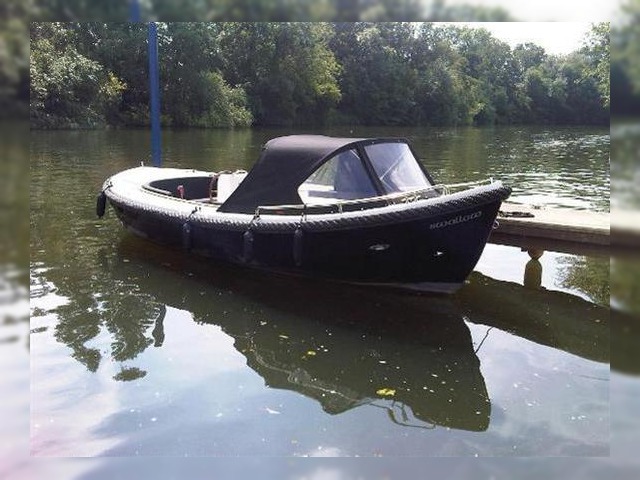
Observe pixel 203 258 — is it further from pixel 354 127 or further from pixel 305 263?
pixel 354 127

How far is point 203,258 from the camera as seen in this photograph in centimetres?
849

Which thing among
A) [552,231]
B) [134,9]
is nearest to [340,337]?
[552,231]

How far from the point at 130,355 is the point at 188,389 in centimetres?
93

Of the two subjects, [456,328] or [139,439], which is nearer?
[139,439]

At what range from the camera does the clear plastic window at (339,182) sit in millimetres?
7277

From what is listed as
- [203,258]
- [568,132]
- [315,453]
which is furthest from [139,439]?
[568,132]

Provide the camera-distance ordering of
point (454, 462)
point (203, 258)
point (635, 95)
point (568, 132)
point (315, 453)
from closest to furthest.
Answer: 1. point (635, 95)
2. point (454, 462)
3. point (315, 453)
4. point (203, 258)
5. point (568, 132)

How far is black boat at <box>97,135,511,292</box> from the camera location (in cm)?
648

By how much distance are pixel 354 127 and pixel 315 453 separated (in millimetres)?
41005

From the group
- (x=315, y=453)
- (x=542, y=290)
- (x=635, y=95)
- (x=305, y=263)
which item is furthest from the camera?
(x=542, y=290)

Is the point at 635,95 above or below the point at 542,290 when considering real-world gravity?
above

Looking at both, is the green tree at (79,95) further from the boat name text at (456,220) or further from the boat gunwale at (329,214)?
the boat name text at (456,220)

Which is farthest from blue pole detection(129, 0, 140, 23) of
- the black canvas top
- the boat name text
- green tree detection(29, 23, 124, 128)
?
green tree detection(29, 23, 124, 128)

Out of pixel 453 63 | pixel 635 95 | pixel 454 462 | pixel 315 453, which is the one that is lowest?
pixel 315 453
